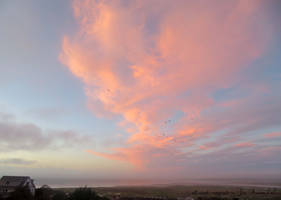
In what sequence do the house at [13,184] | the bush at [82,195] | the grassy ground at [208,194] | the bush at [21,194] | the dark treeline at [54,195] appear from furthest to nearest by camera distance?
1. the grassy ground at [208,194]
2. the house at [13,184]
3. the bush at [21,194]
4. the dark treeline at [54,195]
5. the bush at [82,195]

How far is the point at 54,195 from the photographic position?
5000cm

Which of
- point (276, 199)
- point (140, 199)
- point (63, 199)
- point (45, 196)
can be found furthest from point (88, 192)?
point (276, 199)

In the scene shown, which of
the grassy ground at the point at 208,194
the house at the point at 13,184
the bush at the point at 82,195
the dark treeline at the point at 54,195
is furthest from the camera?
the grassy ground at the point at 208,194

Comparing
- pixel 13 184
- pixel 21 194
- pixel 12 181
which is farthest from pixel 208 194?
pixel 12 181

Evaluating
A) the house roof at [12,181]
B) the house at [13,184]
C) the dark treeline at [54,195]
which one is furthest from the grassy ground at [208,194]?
the house roof at [12,181]

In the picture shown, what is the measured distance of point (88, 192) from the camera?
44.2 meters

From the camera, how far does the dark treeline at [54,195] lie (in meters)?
43.5

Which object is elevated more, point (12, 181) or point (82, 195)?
point (12, 181)

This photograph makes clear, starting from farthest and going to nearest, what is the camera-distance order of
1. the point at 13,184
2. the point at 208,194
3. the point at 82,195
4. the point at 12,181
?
the point at 208,194 → the point at 12,181 → the point at 13,184 → the point at 82,195

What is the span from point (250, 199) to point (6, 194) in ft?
215

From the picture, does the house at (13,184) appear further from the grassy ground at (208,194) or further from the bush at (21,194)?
the grassy ground at (208,194)

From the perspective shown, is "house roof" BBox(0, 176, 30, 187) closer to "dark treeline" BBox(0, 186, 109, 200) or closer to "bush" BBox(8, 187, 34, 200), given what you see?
"dark treeline" BBox(0, 186, 109, 200)

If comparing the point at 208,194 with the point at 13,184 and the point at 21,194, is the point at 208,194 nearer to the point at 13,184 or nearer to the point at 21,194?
the point at 21,194

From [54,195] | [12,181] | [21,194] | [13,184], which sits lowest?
[54,195]
